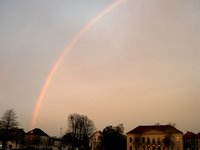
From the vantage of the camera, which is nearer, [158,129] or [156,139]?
[156,139]

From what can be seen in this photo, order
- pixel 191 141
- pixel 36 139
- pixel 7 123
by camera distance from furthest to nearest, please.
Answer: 1. pixel 36 139
2. pixel 191 141
3. pixel 7 123

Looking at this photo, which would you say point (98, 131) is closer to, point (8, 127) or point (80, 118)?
point (80, 118)

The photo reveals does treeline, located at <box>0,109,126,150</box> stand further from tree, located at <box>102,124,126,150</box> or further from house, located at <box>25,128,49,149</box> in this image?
house, located at <box>25,128,49,149</box>

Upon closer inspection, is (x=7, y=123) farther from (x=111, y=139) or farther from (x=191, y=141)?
(x=191, y=141)

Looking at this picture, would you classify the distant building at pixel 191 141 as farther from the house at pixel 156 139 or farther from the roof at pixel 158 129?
the house at pixel 156 139

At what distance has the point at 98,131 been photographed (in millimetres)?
143500

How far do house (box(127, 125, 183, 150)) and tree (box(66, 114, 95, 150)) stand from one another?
18.2 m

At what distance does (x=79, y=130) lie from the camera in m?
117

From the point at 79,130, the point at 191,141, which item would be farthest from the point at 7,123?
the point at 191,141

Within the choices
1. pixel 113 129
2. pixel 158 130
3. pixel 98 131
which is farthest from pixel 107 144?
pixel 98 131

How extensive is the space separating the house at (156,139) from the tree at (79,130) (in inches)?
715

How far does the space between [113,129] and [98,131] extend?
102 feet

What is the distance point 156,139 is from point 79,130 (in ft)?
106

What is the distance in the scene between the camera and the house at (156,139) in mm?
115500
